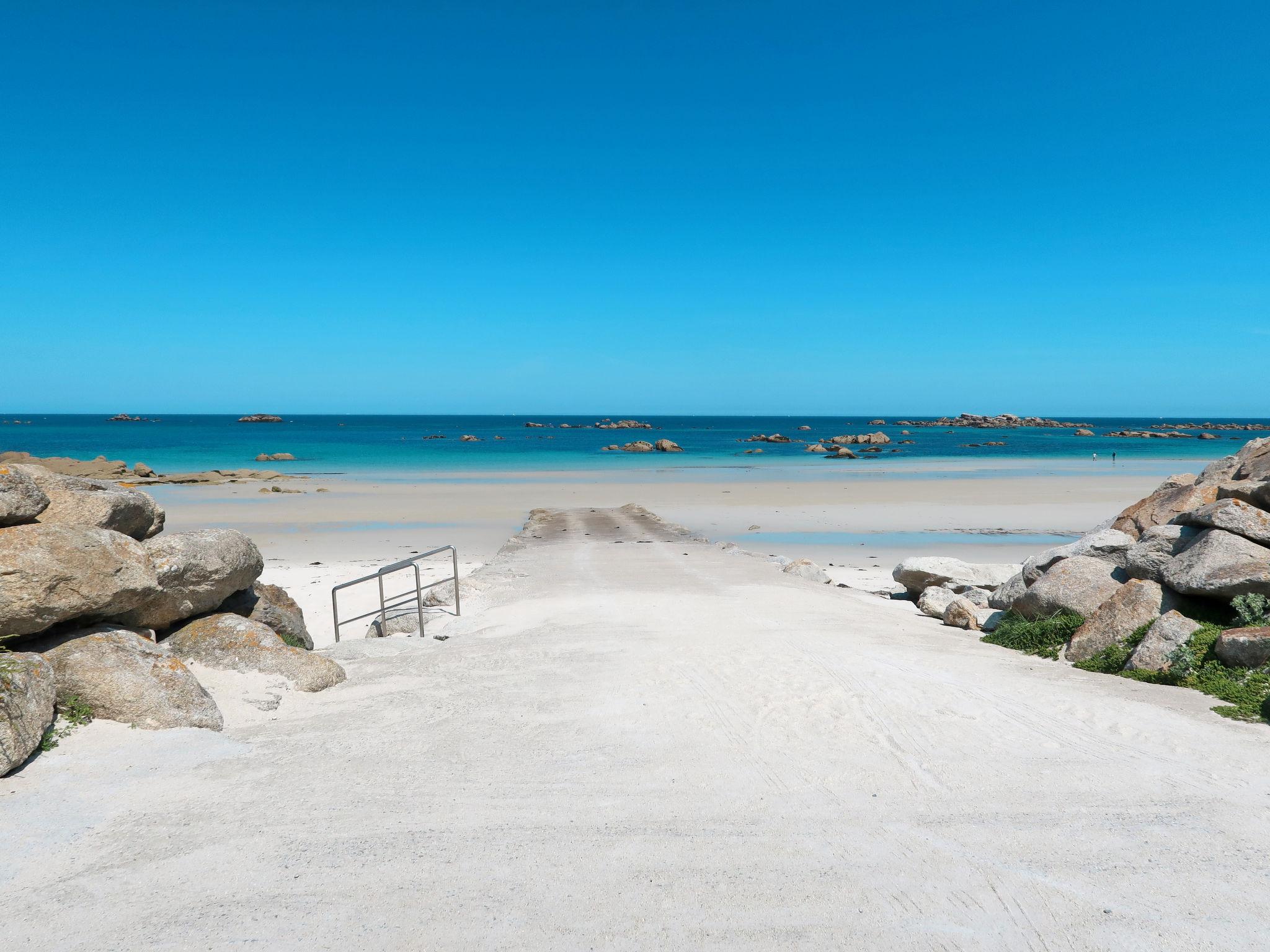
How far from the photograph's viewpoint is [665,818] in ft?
15.2

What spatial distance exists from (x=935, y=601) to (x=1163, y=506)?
129 inches

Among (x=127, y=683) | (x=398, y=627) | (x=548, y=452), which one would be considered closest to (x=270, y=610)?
(x=398, y=627)

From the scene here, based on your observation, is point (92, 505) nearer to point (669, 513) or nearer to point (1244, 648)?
point (1244, 648)

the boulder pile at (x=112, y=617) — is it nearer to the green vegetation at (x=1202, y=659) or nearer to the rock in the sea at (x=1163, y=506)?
the green vegetation at (x=1202, y=659)

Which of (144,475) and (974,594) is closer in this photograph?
(974,594)

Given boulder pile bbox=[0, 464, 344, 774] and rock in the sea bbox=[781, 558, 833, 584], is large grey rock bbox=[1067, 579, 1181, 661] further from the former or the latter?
boulder pile bbox=[0, 464, 344, 774]

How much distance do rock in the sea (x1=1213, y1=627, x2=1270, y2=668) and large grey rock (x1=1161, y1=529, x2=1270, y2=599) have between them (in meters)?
0.67

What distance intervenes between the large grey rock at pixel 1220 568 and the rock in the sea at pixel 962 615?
2597 mm

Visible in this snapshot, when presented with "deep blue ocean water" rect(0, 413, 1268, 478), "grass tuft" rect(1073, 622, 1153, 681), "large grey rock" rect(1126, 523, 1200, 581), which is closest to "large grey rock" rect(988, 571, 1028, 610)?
"large grey rock" rect(1126, 523, 1200, 581)

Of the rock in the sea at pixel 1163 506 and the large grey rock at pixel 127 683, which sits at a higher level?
the rock in the sea at pixel 1163 506

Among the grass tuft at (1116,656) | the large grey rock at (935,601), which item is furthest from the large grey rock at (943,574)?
the grass tuft at (1116,656)

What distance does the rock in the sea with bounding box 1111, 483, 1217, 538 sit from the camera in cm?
998

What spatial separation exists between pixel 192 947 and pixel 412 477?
44.8 metres

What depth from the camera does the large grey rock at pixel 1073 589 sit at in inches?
353
